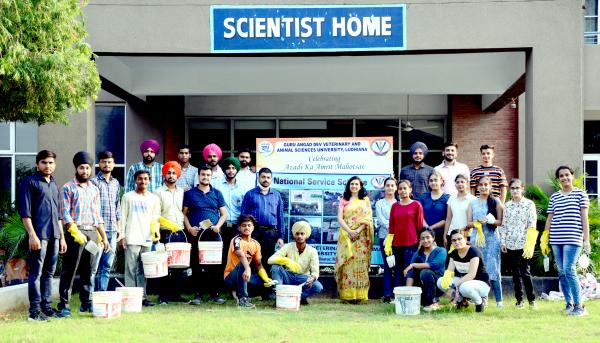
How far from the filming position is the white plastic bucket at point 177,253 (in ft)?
31.2

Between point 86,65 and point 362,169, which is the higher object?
point 86,65

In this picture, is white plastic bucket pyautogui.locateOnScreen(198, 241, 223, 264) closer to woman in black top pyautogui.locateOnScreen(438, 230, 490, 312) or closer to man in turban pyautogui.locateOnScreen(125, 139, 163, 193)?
man in turban pyautogui.locateOnScreen(125, 139, 163, 193)

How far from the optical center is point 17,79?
7566 millimetres

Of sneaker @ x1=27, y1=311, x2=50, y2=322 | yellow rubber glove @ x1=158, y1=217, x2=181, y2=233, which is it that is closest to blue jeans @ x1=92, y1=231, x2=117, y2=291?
yellow rubber glove @ x1=158, y1=217, x2=181, y2=233

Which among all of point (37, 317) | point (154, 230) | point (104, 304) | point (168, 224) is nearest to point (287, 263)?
point (168, 224)

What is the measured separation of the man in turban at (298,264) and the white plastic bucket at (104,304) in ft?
6.95

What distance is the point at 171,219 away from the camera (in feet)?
32.6

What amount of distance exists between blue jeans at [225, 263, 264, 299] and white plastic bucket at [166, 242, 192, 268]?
25.3 inches

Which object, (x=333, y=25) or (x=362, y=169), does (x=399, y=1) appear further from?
(x=362, y=169)

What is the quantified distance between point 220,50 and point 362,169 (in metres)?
2.95

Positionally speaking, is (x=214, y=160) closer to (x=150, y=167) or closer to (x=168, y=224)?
(x=150, y=167)

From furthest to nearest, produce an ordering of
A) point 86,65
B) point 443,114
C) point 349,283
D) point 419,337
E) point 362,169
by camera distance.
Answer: point 443,114, point 362,169, point 349,283, point 86,65, point 419,337

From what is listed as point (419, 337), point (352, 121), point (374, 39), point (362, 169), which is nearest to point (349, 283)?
point (362, 169)

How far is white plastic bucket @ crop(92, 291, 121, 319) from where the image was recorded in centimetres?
847
